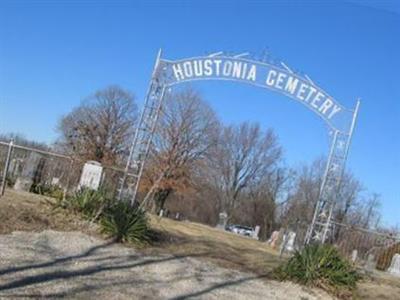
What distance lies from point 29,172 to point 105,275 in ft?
40.8

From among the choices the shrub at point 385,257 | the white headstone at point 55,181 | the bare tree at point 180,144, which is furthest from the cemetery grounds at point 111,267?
the bare tree at point 180,144

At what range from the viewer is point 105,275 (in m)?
9.28

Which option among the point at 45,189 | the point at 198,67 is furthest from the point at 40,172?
the point at 198,67

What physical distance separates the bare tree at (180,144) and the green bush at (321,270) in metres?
38.4

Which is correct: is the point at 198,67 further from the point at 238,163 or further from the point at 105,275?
the point at 238,163

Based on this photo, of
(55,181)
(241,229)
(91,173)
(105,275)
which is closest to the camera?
(105,275)

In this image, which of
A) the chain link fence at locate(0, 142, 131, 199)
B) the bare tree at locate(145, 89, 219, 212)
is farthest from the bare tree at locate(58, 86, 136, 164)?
the chain link fence at locate(0, 142, 131, 199)

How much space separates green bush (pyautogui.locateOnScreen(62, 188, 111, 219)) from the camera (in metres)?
14.3

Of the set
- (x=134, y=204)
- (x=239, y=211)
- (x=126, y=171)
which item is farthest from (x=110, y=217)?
(x=239, y=211)

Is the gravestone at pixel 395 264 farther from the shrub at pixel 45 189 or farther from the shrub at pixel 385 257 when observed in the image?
the shrub at pixel 45 189

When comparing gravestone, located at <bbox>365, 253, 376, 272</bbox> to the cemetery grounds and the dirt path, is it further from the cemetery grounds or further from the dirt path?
the dirt path

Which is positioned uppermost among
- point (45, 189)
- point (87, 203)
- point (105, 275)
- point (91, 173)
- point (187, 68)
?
point (187, 68)

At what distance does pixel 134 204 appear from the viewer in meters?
14.8

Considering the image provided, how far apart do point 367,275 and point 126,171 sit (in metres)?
6.50
